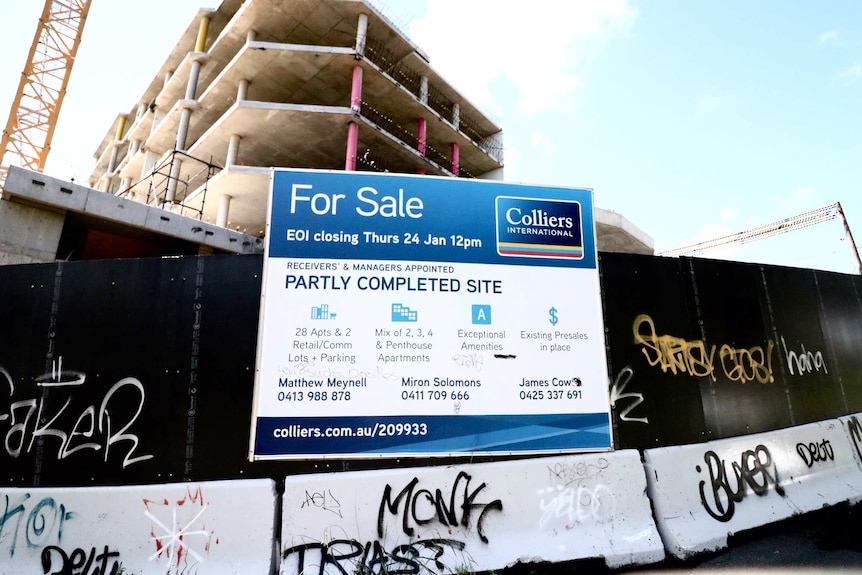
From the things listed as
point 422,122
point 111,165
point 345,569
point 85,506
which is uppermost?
point 111,165

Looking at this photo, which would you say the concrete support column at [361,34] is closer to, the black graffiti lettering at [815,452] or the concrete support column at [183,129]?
the concrete support column at [183,129]

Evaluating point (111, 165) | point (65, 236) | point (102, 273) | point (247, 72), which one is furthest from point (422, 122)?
point (111, 165)

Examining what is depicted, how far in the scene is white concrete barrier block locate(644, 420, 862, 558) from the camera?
4.23 m

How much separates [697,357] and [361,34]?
24.2 metres

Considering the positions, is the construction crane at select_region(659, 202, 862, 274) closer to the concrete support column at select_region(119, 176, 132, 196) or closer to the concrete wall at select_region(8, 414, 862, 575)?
the concrete wall at select_region(8, 414, 862, 575)

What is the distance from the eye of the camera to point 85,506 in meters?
3.54

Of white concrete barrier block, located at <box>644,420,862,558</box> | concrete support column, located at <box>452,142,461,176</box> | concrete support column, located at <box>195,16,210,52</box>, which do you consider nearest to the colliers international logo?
white concrete barrier block, located at <box>644,420,862,558</box>

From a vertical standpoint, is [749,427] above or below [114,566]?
above

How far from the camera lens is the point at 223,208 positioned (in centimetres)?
2314

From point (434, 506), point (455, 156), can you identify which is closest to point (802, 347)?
point (434, 506)

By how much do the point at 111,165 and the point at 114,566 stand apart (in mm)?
49891

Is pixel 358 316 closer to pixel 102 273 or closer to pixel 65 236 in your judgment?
pixel 102 273

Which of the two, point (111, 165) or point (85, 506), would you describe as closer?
point (85, 506)

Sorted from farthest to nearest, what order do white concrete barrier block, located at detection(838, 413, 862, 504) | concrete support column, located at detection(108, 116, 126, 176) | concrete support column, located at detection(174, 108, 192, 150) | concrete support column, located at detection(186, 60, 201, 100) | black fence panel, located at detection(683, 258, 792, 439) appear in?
1. concrete support column, located at detection(108, 116, 126, 176)
2. concrete support column, located at detection(186, 60, 201, 100)
3. concrete support column, located at detection(174, 108, 192, 150)
4. white concrete barrier block, located at detection(838, 413, 862, 504)
5. black fence panel, located at detection(683, 258, 792, 439)
